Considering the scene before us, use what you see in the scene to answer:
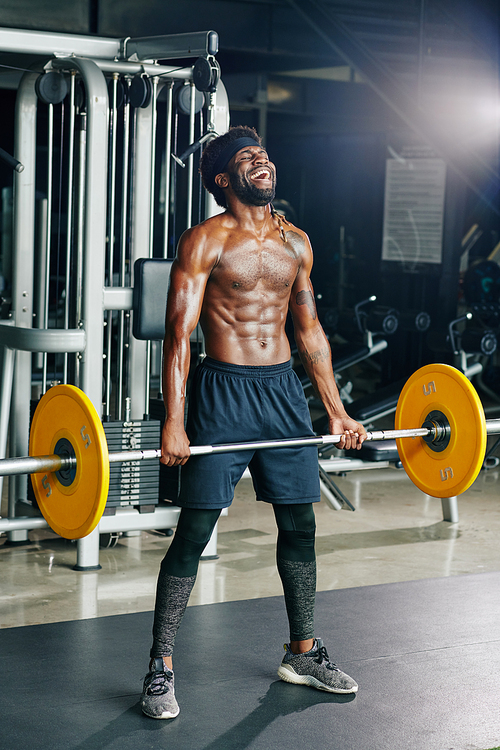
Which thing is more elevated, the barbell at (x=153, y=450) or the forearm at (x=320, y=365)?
the forearm at (x=320, y=365)

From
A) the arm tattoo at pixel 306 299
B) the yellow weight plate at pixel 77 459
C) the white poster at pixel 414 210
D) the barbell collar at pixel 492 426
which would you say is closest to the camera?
the yellow weight plate at pixel 77 459

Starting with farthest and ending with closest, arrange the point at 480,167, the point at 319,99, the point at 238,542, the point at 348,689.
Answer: the point at 319,99
the point at 480,167
the point at 238,542
the point at 348,689

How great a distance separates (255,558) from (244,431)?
1.48 metres

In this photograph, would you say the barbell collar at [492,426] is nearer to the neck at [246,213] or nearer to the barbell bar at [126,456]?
the barbell bar at [126,456]

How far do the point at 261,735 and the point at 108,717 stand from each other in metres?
0.37

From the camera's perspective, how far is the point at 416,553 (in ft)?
12.7

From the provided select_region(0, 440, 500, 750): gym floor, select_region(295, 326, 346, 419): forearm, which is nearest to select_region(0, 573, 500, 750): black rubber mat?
select_region(0, 440, 500, 750): gym floor

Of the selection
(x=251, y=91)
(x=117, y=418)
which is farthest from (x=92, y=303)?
(x=251, y=91)

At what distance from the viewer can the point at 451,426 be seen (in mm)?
2609

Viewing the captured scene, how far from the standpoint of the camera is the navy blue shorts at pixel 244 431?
236cm

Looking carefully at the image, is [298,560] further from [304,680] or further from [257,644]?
[257,644]

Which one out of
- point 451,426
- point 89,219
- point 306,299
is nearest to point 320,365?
point 306,299

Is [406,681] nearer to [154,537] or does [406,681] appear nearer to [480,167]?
[154,537]

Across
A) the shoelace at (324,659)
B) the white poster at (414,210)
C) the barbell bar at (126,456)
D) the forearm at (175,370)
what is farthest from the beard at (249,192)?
the white poster at (414,210)
